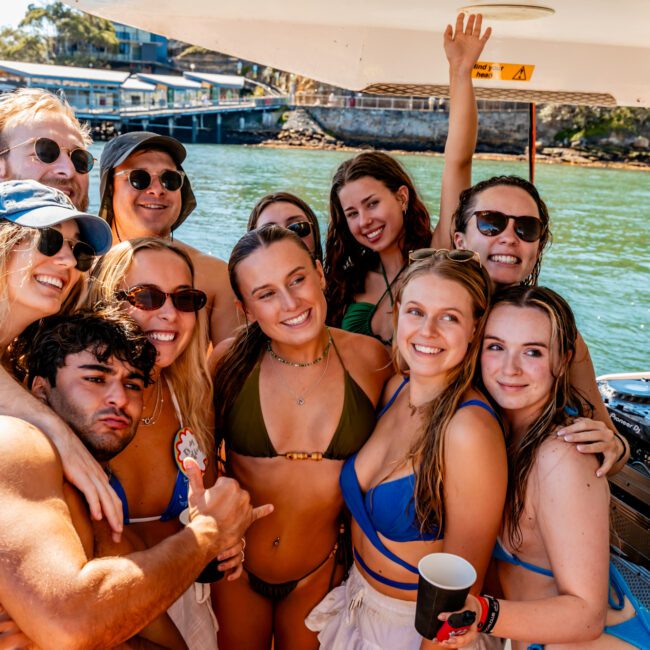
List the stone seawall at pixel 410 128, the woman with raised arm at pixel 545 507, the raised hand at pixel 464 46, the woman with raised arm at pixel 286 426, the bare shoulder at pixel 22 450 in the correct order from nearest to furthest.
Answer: the bare shoulder at pixel 22 450, the woman with raised arm at pixel 545 507, the woman with raised arm at pixel 286 426, the raised hand at pixel 464 46, the stone seawall at pixel 410 128

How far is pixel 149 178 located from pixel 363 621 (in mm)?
2062

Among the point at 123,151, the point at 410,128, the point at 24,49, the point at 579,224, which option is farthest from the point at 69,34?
the point at 123,151

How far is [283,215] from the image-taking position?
129 inches

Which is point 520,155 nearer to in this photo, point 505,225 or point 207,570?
point 505,225

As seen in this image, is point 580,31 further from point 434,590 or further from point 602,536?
point 434,590

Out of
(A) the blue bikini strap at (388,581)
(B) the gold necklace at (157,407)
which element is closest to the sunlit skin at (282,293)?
(B) the gold necklace at (157,407)

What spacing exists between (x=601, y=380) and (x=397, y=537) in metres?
1.79

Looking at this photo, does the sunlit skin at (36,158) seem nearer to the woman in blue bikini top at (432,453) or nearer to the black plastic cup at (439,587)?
the woman in blue bikini top at (432,453)

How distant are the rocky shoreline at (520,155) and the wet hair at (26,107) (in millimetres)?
36873

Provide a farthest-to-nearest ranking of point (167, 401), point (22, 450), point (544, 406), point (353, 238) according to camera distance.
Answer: point (353, 238) → point (167, 401) → point (544, 406) → point (22, 450)

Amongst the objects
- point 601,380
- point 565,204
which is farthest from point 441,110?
point 601,380

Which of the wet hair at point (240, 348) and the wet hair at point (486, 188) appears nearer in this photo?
the wet hair at point (240, 348)

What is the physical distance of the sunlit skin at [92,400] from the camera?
175 centimetres

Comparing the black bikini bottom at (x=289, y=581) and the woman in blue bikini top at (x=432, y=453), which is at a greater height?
the woman in blue bikini top at (x=432, y=453)
